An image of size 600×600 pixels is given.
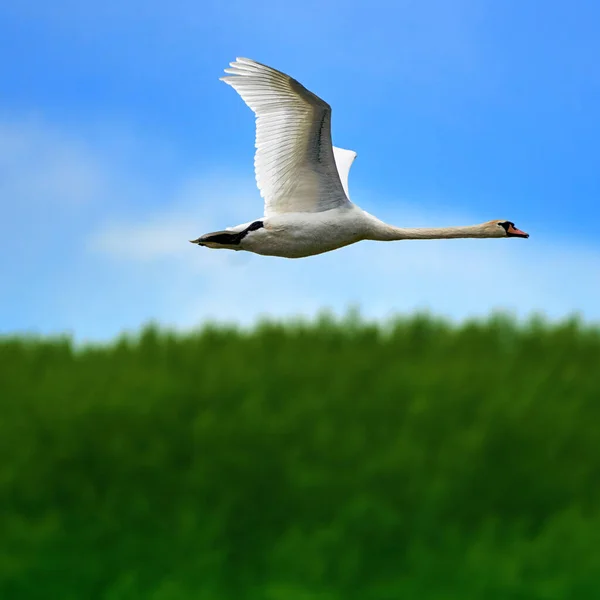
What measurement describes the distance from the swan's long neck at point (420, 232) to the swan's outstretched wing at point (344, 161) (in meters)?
1.09

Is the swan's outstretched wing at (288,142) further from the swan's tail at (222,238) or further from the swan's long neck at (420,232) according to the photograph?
the swan's tail at (222,238)

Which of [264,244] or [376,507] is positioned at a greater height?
[264,244]

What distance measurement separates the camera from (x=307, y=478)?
7312 mm

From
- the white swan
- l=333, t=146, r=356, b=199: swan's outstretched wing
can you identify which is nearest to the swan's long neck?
the white swan

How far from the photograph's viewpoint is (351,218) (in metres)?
9.22

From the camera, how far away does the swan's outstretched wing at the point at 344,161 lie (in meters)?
10.8

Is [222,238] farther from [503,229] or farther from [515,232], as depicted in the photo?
[515,232]

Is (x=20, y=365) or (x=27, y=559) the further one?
(x=20, y=365)

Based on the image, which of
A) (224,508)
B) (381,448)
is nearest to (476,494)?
(381,448)

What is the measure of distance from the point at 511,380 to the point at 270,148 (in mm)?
3222

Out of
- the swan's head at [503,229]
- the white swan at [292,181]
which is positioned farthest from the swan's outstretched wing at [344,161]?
the swan's head at [503,229]

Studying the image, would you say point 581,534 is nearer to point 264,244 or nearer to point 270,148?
point 264,244

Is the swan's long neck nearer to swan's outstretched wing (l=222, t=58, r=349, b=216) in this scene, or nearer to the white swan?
the white swan

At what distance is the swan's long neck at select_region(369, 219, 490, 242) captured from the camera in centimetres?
947
